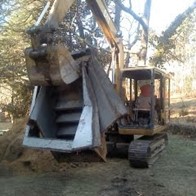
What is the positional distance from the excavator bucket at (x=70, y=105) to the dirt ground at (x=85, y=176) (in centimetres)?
78

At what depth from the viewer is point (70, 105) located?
6023 millimetres

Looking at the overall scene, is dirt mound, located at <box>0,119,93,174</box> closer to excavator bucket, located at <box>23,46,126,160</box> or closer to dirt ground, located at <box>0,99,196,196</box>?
dirt ground, located at <box>0,99,196,196</box>

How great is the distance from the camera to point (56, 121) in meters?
6.11

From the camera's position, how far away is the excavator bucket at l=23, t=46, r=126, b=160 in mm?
5160

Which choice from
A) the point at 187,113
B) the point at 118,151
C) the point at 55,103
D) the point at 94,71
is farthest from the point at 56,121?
the point at 187,113

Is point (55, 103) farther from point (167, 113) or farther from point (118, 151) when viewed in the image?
point (167, 113)

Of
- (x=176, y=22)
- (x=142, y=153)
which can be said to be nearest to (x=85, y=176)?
(x=142, y=153)

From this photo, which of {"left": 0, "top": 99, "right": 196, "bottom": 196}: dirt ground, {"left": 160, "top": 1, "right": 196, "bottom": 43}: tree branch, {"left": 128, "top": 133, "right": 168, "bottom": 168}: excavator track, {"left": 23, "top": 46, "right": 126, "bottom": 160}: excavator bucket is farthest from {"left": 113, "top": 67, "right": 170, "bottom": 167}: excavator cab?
{"left": 160, "top": 1, "right": 196, "bottom": 43}: tree branch

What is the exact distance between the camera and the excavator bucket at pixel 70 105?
5.16m

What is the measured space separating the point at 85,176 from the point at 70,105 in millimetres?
1471

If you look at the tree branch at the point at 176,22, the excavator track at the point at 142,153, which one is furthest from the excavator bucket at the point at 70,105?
the tree branch at the point at 176,22

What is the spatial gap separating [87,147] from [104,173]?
244 centimetres

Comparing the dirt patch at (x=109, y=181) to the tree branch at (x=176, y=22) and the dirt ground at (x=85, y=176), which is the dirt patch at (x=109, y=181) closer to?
the dirt ground at (x=85, y=176)

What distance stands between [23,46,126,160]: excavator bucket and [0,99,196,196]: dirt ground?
2.55 ft
